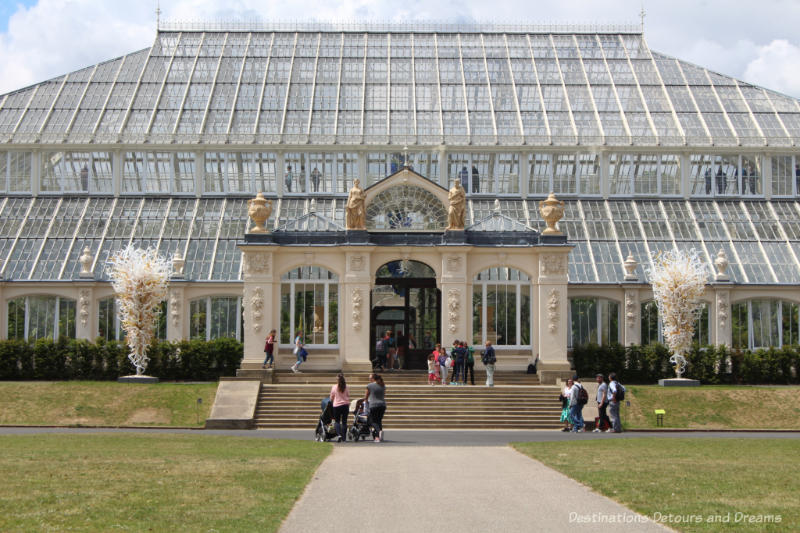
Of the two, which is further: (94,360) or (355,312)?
(94,360)

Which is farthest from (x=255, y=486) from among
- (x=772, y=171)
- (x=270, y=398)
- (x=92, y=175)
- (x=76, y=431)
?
(x=772, y=171)

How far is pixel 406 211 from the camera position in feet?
145

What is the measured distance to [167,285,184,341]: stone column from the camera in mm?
46938

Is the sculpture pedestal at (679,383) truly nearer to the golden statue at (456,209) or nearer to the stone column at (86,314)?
the golden statue at (456,209)

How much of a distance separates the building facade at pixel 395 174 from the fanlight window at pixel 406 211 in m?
0.15

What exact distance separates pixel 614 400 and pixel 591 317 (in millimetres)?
17044

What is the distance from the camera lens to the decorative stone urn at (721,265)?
4731 centimetres

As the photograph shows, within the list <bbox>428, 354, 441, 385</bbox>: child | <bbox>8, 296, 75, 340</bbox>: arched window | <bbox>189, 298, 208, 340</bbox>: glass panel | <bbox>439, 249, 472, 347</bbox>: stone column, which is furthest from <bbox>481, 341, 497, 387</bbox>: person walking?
<bbox>8, 296, 75, 340</bbox>: arched window

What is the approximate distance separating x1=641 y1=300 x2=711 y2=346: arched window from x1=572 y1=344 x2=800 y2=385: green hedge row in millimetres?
4345

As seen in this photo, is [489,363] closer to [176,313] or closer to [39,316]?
[176,313]

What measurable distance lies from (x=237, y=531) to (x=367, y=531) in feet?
5.56

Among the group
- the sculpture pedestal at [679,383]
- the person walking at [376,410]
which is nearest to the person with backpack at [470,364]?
the sculpture pedestal at [679,383]

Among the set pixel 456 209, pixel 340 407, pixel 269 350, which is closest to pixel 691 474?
pixel 340 407

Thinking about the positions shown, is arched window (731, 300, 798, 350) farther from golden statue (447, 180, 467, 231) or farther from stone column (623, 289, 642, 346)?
golden statue (447, 180, 467, 231)
